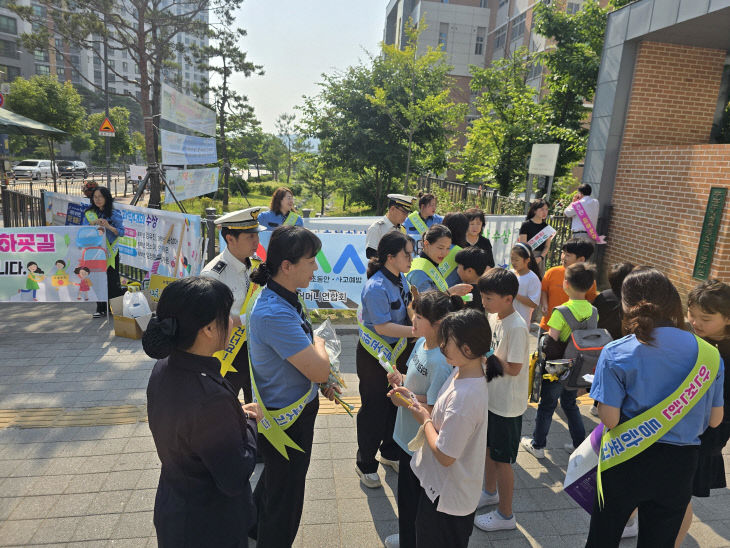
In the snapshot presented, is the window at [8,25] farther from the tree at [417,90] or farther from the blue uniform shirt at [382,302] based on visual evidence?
the blue uniform shirt at [382,302]

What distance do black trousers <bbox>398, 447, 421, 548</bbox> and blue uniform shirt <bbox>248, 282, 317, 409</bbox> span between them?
66cm

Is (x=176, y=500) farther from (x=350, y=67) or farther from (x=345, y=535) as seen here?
(x=350, y=67)

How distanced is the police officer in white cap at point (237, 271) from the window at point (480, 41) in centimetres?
4798

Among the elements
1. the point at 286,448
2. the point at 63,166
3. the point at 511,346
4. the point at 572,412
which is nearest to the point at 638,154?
the point at 572,412

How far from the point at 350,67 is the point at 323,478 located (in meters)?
15.6

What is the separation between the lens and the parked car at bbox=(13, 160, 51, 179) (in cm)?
3164

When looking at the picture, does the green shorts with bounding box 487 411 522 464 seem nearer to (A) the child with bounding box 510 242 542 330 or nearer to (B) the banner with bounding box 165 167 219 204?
(A) the child with bounding box 510 242 542 330

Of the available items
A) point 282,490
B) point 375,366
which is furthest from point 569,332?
point 282,490

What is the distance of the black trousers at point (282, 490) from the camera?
2.51 metres

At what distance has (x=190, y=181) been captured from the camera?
993 centimetres

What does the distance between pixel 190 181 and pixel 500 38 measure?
41.4 meters

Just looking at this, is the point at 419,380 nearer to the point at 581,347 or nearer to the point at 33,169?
the point at 581,347

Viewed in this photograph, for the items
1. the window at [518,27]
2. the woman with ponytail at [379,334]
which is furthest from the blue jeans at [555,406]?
the window at [518,27]

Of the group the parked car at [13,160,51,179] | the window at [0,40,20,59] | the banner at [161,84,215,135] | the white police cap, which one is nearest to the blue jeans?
the white police cap
